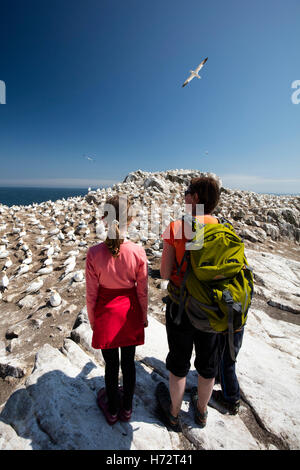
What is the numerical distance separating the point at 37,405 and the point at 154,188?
17728 mm

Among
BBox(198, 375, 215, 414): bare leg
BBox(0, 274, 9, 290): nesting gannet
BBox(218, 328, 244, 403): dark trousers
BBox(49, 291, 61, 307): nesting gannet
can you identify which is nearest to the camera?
BBox(198, 375, 215, 414): bare leg

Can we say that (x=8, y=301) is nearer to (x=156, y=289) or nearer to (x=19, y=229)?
(x=156, y=289)

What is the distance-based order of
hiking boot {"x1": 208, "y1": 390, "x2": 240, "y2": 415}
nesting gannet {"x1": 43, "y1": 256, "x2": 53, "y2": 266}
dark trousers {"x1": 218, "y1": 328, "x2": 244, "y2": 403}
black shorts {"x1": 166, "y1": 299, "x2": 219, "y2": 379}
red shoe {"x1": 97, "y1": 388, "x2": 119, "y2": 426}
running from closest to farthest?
black shorts {"x1": 166, "y1": 299, "x2": 219, "y2": 379} → red shoe {"x1": 97, "y1": 388, "x2": 119, "y2": 426} → dark trousers {"x1": 218, "y1": 328, "x2": 244, "y2": 403} → hiking boot {"x1": 208, "y1": 390, "x2": 240, "y2": 415} → nesting gannet {"x1": 43, "y1": 256, "x2": 53, "y2": 266}

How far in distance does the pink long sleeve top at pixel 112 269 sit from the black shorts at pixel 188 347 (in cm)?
58

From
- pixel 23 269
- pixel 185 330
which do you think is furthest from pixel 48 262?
pixel 185 330

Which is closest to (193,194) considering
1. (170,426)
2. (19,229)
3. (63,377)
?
(170,426)

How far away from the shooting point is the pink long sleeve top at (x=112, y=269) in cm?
218

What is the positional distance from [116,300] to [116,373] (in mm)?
972

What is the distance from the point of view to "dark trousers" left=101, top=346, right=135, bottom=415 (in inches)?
91.0

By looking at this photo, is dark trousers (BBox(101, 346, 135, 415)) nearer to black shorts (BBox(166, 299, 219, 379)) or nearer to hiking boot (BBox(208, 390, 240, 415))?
black shorts (BBox(166, 299, 219, 379))

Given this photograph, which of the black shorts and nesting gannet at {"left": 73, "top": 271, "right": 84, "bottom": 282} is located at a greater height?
the black shorts

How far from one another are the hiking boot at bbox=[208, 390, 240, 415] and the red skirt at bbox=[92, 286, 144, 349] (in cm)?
170

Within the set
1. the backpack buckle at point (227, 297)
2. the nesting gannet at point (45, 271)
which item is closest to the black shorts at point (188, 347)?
the backpack buckle at point (227, 297)

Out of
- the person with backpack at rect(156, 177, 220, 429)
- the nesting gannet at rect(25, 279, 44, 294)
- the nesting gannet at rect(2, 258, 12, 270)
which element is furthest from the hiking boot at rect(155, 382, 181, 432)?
the nesting gannet at rect(2, 258, 12, 270)
